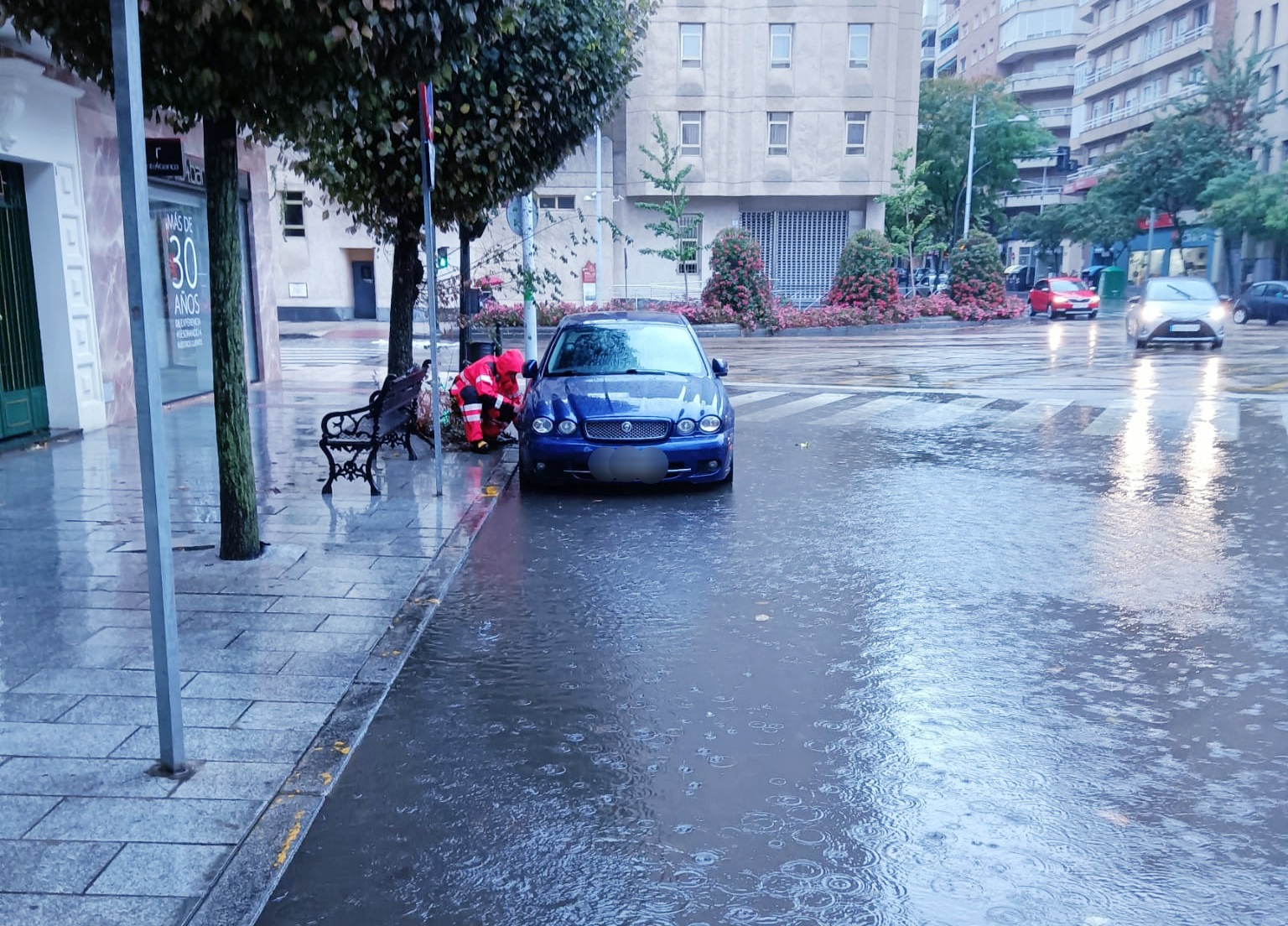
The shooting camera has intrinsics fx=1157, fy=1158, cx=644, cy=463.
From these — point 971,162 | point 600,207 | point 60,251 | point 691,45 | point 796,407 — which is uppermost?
point 691,45

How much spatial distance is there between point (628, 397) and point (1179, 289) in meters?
20.5

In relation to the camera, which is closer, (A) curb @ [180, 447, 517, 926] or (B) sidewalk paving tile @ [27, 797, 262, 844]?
(A) curb @ [180, 447, 517, 926]

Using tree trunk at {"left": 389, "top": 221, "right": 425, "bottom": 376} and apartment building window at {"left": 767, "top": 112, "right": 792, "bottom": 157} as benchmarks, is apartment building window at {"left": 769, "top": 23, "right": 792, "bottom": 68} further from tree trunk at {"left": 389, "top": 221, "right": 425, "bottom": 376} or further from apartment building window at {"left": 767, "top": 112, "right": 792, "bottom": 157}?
tree trunk at {"left": 389, "top": 221, "right": 425, "bottom": 376}

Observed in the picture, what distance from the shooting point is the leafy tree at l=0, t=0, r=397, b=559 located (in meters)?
5.73

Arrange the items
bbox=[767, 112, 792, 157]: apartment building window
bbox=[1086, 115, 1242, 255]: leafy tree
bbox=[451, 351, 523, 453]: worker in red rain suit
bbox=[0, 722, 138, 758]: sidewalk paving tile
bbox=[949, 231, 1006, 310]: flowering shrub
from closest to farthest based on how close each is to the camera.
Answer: bbox=[0, 722, 138, 758]: sidewalk paving tile < bbox=[451, 351, 523, 453]: worker in red rain suit < bbox=[949, 231, 1006, 310]: flowering shrub < bbox=[767, 112, 792, 157]: apartment building window < bbox=[1086, 115, 1242, 255]: leafy tree

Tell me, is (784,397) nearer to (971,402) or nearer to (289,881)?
(971,402)

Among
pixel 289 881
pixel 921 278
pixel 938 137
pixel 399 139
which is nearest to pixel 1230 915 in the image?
pixel 289 881

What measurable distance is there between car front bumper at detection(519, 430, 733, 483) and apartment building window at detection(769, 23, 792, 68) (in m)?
36.1

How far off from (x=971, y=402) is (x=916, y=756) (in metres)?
12.4

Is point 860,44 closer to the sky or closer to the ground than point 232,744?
closer to the sky

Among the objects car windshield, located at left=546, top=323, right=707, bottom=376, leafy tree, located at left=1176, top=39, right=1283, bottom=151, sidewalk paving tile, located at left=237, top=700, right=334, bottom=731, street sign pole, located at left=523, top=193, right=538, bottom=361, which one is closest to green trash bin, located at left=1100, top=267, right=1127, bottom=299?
leafy tree, located at left=1176, top=39, right=1283, bottom=151

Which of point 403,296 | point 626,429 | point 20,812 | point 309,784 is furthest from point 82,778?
point 403,296

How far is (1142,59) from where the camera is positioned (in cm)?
6378

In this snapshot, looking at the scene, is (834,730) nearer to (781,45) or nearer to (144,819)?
(144,819)
